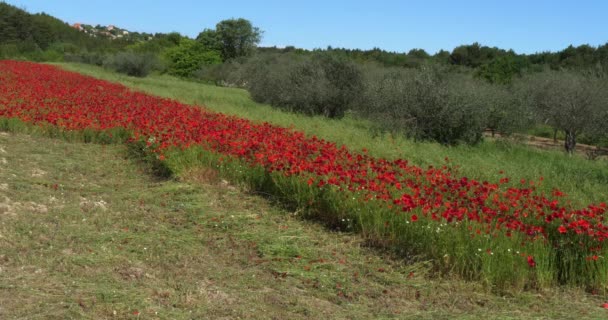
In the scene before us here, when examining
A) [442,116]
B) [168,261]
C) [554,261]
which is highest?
[442,116]

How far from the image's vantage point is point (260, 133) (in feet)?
28.7

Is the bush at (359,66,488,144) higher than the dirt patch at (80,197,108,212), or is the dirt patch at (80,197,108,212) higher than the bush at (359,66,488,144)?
the bush at (359,66,488,144)

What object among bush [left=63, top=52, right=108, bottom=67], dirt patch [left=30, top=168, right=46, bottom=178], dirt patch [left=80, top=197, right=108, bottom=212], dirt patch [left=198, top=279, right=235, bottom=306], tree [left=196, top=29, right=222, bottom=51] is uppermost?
tree [left=196, top=29, right=222, bottom=51]

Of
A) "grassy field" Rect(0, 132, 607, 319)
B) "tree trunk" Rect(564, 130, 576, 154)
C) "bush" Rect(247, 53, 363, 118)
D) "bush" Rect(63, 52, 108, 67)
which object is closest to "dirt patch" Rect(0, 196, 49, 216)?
"grassy field" Rect(0, 132, 607, 319)

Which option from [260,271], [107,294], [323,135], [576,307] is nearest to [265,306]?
[260,271]

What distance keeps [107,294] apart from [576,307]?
324 centimetres

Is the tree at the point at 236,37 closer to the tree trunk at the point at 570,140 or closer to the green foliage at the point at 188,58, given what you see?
the green foliage at the point at 188,58

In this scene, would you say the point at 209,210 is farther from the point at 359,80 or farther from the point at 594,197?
the point at 359,80

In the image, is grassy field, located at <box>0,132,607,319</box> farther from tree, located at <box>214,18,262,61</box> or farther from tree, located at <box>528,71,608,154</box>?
tree, located at <box>214,18,262,61</box>

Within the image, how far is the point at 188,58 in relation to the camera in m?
67.1

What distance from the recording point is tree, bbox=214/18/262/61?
6950cm

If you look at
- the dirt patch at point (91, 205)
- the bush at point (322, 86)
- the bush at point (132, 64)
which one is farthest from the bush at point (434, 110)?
the bush at point (132, 64)

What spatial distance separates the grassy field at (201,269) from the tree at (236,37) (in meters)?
65.1

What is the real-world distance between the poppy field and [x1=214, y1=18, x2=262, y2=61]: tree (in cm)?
6267
